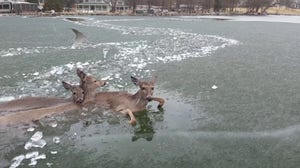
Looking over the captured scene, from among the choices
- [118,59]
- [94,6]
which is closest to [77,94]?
[118,59]

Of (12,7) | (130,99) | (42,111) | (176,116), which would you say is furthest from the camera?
(12,7)

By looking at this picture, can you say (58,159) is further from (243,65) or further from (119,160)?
(243,65)

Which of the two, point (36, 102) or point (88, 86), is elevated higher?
point (88, 86)

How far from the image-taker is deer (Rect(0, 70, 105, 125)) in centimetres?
883

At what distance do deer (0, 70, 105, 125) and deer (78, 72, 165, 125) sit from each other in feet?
0.60

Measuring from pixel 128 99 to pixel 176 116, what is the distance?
56.8 inches

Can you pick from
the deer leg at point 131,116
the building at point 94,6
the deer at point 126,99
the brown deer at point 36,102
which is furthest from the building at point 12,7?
the deer leg at point 131,116

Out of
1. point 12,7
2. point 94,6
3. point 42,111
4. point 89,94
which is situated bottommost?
point 42,111

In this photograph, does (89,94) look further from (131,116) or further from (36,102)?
(131,116)

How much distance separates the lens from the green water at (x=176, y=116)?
297 inches

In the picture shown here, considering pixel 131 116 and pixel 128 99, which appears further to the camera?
pixel 128 99

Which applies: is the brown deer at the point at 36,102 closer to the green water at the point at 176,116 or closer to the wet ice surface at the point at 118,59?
the green water at the point at 176,116

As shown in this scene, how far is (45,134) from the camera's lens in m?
8.48

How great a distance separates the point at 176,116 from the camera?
9812mm
